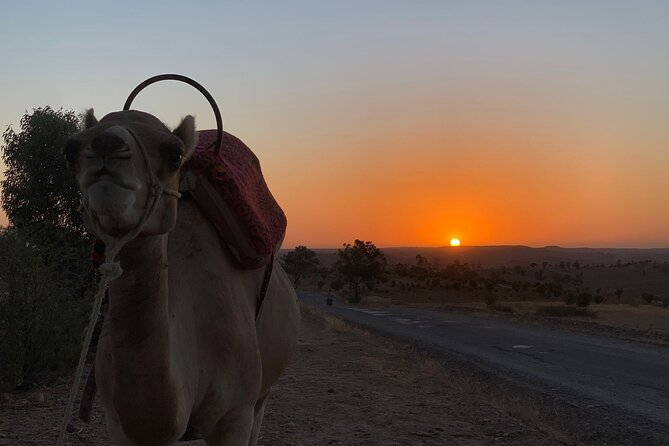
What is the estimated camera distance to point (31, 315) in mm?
9500

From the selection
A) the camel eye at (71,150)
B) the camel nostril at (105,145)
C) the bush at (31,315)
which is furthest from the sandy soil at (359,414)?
the camel nostril at (105,145)

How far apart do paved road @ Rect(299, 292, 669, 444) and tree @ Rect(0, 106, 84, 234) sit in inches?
400

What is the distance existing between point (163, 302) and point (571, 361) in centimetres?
1518

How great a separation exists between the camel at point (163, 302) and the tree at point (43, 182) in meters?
10.4

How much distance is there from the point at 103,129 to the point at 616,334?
2323 centimetres

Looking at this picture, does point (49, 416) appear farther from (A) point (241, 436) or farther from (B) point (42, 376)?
(A) point (241, 436)

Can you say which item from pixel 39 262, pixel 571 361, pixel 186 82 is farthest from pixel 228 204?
pixel 571 361

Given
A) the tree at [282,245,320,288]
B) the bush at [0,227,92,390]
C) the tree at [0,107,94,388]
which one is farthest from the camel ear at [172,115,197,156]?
the tree at [282,245,320,288]

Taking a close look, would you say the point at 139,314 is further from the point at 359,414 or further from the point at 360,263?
the point at 360,263

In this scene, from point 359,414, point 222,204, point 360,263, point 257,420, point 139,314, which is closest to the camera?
point 139,314

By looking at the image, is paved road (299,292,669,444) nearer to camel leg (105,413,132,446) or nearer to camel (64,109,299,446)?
camel (64,109,299,446)

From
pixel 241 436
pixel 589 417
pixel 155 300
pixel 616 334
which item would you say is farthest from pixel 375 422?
pixel 616 334

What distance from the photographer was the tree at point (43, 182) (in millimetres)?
12898

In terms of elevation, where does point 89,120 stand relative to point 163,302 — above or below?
above
